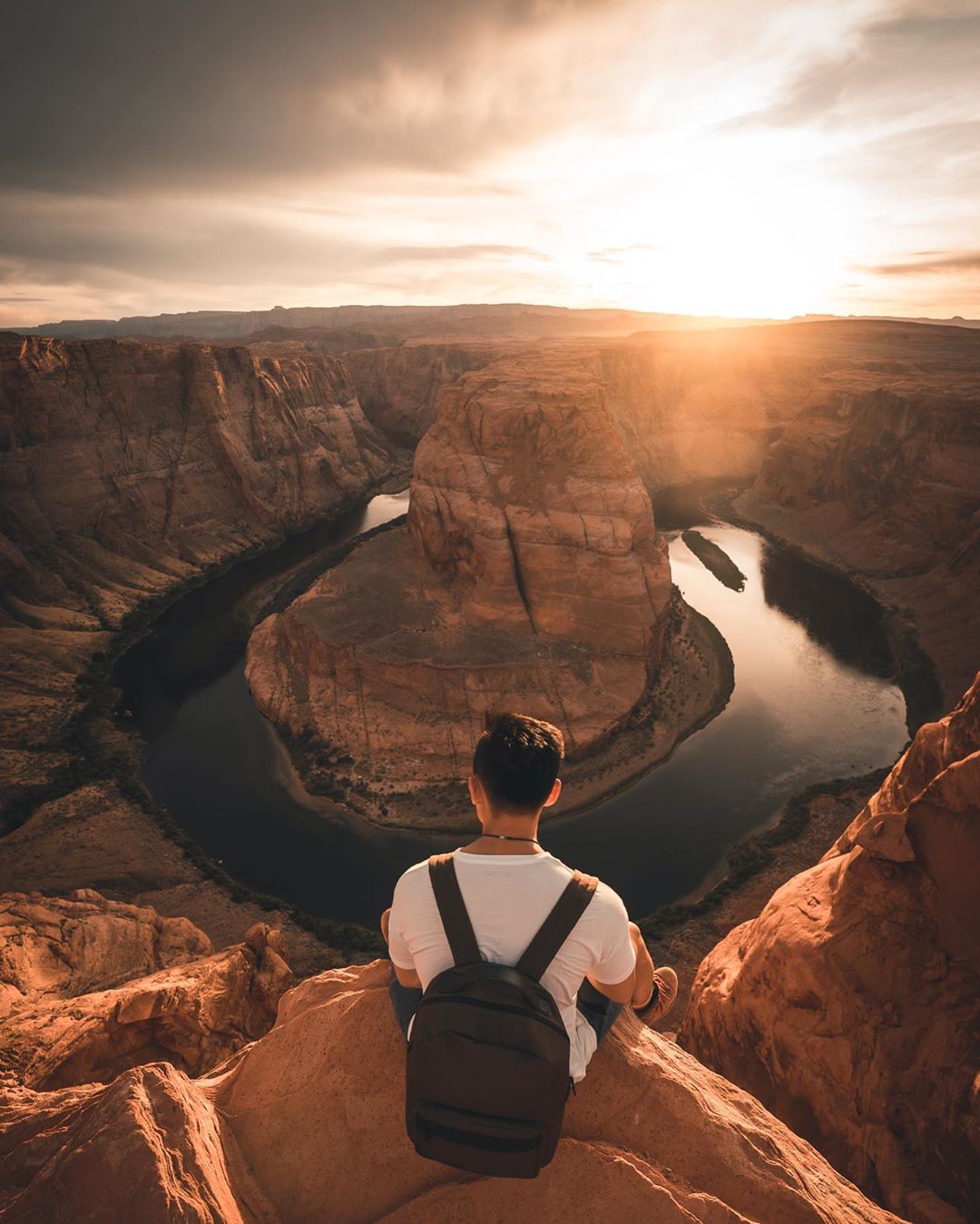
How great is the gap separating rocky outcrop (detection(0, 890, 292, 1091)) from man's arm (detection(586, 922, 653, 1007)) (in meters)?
5.36

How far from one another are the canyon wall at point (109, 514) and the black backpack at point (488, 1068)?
19484 mm

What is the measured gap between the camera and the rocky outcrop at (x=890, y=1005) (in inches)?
243

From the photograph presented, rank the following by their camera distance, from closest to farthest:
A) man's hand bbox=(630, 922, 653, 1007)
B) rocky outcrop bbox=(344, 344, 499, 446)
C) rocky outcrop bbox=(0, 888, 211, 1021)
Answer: man's hand bbox=(630, 922, 653, 1007), rocky outcrop bbox=(0, 888, 211, 1021), rocky outcrop bbox=(344, 344, 499, 446)

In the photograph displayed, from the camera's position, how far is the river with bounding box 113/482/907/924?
21750mm

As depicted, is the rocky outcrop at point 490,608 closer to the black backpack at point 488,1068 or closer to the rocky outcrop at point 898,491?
the rocky outcrop at point 898,491

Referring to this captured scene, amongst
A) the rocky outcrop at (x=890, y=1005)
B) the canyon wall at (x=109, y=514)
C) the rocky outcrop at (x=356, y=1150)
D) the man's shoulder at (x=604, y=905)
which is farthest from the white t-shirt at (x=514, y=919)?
the canyon wall at (x=109, y=514)

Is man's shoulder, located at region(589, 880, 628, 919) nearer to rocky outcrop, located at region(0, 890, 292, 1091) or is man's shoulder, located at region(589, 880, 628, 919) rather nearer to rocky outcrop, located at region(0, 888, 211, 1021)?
rocky outcrop, located at region(0, 890, 292, 1091)

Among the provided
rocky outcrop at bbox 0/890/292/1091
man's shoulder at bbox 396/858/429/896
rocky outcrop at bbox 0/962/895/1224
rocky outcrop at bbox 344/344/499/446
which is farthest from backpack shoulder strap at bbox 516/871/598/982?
rocky outcrop at bbox 344/344/499/446

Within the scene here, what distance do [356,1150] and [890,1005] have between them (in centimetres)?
707

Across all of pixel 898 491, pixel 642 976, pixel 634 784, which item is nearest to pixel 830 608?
pixel 898 491

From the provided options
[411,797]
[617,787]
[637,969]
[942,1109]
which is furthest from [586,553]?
[637,969]

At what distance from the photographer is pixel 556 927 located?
8.89ft

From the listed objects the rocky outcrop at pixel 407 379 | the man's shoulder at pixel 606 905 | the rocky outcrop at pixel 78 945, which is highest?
the rocky outcrop at pixel 407 379

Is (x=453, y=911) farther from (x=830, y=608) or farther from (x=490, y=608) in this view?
(x=830, y=608)
